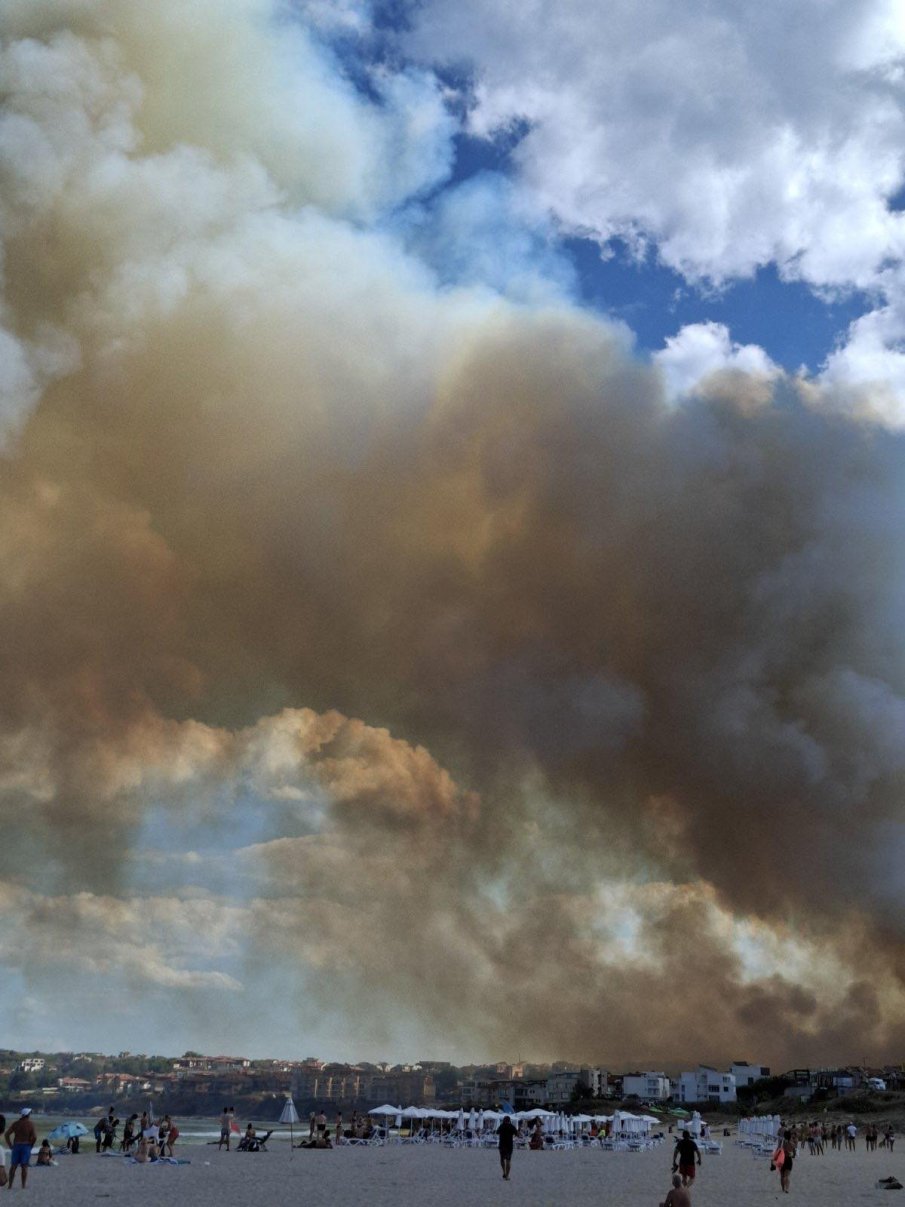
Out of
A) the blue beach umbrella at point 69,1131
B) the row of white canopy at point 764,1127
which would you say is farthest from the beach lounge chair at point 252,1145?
the row of white canopy at point 764,1127

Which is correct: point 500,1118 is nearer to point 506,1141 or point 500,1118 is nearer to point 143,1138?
point 143,1138

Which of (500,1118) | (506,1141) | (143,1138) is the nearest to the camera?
(506,1141)

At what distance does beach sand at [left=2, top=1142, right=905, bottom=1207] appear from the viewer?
3309 cm

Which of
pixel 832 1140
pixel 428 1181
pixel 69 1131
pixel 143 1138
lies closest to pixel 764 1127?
pixel 832 1140

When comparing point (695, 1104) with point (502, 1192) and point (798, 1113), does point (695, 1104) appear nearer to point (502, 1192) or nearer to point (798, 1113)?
point (798, 1113)

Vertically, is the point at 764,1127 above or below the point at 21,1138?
below

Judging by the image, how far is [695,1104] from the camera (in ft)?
566

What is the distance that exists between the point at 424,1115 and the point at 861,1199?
50048mm

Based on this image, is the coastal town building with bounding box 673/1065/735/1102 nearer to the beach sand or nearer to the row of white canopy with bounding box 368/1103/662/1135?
the row of white canopy with bounding box 368/1103/662/1135

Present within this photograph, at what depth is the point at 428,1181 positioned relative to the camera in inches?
1594

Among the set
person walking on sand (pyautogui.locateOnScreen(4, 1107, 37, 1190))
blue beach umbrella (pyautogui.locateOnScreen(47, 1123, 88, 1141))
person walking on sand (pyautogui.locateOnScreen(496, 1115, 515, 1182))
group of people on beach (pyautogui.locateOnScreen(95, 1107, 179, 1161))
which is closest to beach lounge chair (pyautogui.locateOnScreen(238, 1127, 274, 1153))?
group of people on beach (pyautogui.locateOnScreen(95, 1107, 179, 1161))

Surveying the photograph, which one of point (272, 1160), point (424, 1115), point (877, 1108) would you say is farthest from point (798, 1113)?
point (272, 1160)

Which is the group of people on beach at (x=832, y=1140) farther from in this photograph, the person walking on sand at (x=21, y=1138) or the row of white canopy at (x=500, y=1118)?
the person walking on sand at (x=21, y=1138)

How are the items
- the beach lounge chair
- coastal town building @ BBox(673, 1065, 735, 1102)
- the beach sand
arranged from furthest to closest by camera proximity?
coastal town building @ BBox(673, 1065, 735, 1102) < the beach lounge chair < the beach sand
